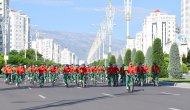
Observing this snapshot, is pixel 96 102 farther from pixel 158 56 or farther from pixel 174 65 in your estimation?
pixel 174 65

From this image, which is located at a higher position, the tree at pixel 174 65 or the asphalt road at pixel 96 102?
the tree at pixel 174 65

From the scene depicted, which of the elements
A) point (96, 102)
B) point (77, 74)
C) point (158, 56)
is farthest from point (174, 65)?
point (96, 102)

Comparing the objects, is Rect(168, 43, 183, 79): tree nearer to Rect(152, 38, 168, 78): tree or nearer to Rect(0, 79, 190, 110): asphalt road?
Rect(152, 38, 168, 78): tree

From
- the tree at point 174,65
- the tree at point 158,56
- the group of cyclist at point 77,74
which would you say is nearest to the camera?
the group of cyclist at point 77,74

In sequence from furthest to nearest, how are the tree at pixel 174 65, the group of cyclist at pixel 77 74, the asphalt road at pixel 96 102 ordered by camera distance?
the tree at pixel 174 65, the group of cyclist at pixel 77 74, the asphalt road at pixel 96 102

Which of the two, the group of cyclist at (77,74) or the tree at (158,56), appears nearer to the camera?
the group of cyclist at (77,74)

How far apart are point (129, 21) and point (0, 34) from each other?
140695mm

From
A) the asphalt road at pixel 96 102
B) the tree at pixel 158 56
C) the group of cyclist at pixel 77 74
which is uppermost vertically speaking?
the tree at pixel 158 56

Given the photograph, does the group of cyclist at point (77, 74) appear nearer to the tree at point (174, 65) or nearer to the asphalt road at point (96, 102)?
the asphalt road at point (96, 102)

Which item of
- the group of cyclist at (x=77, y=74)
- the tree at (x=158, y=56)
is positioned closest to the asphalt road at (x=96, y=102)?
the group of cyclist at (x=77, y=74)

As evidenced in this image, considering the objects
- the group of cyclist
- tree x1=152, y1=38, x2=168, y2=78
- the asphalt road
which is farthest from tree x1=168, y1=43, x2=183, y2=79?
the asphalt road

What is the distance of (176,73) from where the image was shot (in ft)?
182

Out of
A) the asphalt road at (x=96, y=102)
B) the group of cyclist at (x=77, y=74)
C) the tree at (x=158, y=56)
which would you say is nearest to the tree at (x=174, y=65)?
the tree at (x=158, y=56)

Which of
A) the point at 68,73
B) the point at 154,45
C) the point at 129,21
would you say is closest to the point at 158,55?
the point at 154,45
